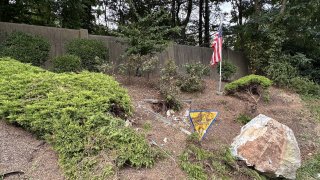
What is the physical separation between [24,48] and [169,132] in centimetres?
349

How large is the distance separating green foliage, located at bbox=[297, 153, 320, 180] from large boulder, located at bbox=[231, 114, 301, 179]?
54 centimetres

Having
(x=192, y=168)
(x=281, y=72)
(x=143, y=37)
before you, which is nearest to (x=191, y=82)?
(x=143, y=37)

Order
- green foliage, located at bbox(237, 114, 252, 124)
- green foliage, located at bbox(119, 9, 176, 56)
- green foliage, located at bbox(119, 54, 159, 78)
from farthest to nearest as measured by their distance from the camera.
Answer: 1. green foliage, located at bbox(119, 9, 176, 56)
2. green foliage, located at bbox(119, 54, 159, 78)
3. green foliage, located at bbox(237, 114, 252, 124)

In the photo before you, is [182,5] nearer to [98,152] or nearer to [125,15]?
[125,15]

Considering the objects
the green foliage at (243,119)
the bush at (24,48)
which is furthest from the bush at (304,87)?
the bush at (24,48)

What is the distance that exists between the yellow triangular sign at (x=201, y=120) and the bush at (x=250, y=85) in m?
2.47

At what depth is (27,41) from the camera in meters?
5.30

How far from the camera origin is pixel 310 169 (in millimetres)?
4117

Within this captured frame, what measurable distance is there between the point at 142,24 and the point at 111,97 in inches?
142

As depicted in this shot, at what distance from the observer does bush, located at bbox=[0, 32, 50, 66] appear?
511cm

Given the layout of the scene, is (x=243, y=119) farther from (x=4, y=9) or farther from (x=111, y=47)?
(x=4, y=9)

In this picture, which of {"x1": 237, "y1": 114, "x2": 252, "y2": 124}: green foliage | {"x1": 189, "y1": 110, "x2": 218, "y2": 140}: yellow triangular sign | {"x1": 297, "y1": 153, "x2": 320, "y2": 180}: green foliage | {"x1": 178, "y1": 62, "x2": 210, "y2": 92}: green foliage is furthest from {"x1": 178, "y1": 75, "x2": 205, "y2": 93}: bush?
{"x1": 297, "y1": 153, "x2": 320, "y2": 180}: green foliage

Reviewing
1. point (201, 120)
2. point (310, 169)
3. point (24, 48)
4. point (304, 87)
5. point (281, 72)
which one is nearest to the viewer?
point (201, 120)

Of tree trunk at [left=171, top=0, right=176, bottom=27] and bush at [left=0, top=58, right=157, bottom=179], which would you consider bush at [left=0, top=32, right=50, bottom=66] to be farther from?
tree trunk at [left=171, top=0, right=176, bottom=27]
